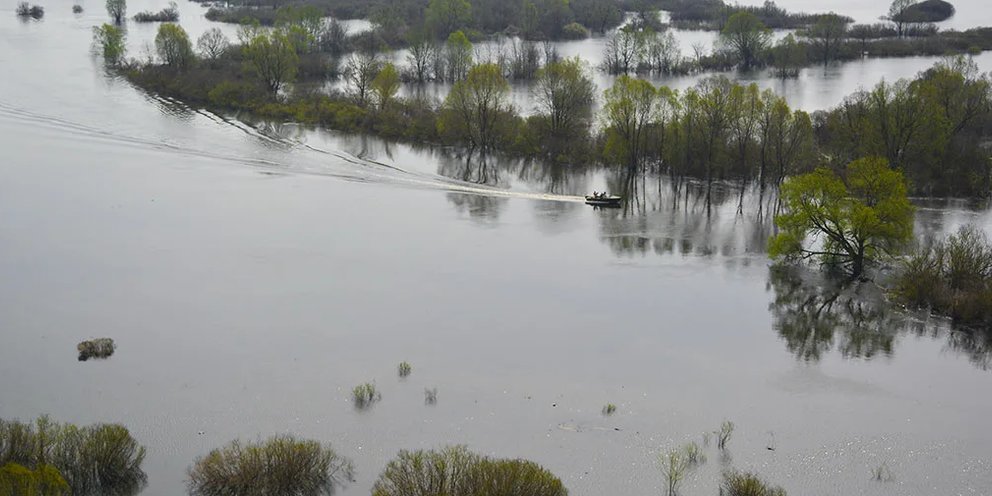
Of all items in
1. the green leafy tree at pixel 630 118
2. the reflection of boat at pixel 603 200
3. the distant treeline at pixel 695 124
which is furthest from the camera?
the green leafy tree at pixel 630 118

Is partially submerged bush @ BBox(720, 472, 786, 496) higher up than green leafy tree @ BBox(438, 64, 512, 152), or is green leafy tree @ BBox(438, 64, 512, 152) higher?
green leafy tree @ BBox(438, 64, 512, 152)

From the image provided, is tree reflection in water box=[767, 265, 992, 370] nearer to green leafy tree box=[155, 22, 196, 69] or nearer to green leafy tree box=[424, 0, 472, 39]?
green leafy tree box=[155, 22, 196, 69]

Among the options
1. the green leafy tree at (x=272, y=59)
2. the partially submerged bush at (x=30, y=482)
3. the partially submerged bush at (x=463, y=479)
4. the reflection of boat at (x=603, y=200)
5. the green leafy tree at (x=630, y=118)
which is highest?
the green leafy tree at (x=272, y=59)

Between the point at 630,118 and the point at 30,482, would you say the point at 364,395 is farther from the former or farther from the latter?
the point at 630,118

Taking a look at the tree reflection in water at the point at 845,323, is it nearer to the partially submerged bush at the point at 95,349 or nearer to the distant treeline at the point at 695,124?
the distant treeline at the point at 695,124

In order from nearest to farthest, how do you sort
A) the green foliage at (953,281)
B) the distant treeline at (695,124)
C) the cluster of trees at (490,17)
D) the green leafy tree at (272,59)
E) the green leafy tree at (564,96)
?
1. the green foliage at (953,281)
2. the distant treeline at (695,124)
3. the green leafy tree at (564,96)
4. the green leafy tree at (272,59)
5. the cluster of trees at (490,17)

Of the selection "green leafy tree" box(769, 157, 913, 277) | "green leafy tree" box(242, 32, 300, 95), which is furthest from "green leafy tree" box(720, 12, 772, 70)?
"green leafy tree" box(769, 157, 913, 277)

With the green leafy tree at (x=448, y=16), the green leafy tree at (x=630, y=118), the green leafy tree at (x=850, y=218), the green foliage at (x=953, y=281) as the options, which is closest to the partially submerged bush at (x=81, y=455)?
the green leafy tree at (x=850, y=218)
